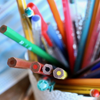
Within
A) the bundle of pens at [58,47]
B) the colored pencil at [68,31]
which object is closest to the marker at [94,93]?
the bundle of pens at [58,47]

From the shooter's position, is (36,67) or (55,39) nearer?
(36,67)

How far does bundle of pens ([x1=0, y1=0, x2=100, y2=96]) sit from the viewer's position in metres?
0.19

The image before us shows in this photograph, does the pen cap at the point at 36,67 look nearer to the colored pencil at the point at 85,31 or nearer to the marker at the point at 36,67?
the marker at the point at 36,67

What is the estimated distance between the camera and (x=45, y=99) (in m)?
0.24

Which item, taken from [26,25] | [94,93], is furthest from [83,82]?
[26,25]

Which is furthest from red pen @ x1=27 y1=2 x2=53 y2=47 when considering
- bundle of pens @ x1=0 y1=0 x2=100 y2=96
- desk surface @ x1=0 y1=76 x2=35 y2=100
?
desk surface @ x1=0 y1=76 x2=35 y2=100

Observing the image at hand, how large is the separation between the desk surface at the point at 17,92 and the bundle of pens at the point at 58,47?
0.27 ft

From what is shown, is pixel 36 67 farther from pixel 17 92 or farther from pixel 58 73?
pixel 17 92

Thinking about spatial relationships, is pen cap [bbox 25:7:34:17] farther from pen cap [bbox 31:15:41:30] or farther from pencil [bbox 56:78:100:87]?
pencil [bbox 56:78:100:87]

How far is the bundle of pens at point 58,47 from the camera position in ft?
0.64

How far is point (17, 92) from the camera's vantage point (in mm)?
309

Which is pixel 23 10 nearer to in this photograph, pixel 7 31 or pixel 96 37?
pixel 7 31

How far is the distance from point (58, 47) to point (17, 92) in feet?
0.44

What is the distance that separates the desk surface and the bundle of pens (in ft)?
0.27
